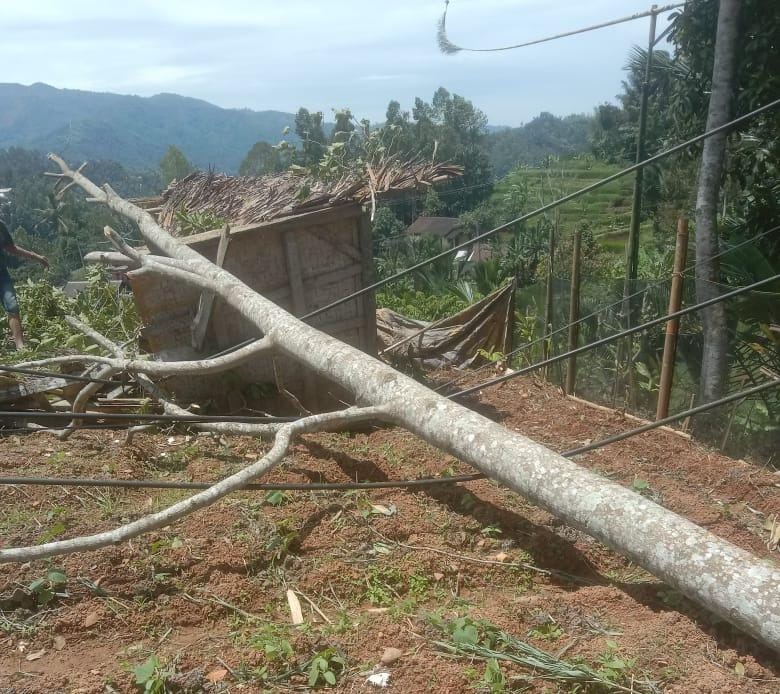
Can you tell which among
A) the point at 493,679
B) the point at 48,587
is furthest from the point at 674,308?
the point at 48,587

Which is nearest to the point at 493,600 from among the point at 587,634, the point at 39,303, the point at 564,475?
the point at 587,634

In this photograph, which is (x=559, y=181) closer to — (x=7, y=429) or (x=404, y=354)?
(x=404, y=354)

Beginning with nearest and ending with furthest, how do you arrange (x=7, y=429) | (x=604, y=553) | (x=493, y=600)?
(x=493, y=600) < (x=604, y=553) < (x=7, y=429)

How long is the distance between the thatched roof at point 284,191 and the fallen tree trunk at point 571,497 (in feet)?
9.22

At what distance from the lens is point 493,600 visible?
312 cm

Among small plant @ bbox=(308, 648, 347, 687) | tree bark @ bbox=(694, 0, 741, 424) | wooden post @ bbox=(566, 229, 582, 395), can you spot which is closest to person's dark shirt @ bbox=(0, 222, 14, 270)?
wooden post @ bbox=(566, 229, 582, 395)

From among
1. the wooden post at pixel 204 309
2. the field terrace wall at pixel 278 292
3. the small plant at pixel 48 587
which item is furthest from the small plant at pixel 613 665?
the wooden post at pixel 204 309

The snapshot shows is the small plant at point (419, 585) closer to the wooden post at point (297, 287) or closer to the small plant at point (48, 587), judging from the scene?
the small plant at point (48, 587)

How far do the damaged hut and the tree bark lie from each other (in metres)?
3.05

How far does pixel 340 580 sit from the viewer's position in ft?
10.9

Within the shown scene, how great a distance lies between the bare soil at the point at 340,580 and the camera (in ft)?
8.45

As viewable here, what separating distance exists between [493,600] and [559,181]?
43241mm

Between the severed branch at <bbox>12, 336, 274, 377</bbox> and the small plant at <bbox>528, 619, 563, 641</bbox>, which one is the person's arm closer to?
the severed branch at <bbox>12, 336, 274, 377</bbox>

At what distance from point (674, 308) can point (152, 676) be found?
5.10 m
